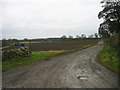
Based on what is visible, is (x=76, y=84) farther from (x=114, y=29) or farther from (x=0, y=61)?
(x=114, y=29)

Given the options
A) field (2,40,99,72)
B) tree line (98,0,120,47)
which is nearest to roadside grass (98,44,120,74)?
field (2,40,99,72)

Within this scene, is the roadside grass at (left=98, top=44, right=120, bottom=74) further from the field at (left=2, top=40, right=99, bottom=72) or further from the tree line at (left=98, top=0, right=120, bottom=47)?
the tree line at (left=98, top=0, right=120, bottom=47)

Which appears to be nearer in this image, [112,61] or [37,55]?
[112,61]

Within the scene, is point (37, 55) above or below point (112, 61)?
below

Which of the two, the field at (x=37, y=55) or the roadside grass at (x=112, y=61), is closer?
the roadside grass at (x=112, y=61)

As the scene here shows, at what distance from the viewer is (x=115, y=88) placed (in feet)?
15.0

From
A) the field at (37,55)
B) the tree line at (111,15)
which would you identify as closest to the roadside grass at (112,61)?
the field at (37,55)

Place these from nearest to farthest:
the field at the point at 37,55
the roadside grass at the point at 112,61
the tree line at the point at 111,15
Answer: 1. the roadside grass at the point at 112,61
2. the field at the point at 37,55
3. the tree line at the point at 111,15

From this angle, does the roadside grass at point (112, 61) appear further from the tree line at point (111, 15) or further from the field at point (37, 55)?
the tree line at point (111, 15)

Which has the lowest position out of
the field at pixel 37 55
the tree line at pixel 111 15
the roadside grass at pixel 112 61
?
the field at pixel 37 55

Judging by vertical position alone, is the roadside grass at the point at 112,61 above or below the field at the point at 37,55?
above

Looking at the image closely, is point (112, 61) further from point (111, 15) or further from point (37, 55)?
point (111, 15)

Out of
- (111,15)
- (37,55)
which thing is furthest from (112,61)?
(111,15)

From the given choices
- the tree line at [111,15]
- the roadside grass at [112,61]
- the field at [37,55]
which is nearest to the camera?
the roadside grass at [112,61]
